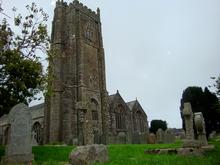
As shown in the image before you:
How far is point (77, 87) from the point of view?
122ft

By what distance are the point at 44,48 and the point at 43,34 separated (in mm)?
802

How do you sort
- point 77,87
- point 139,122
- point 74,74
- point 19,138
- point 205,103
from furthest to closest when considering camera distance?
point 139,122 < point 74,74 < point 77,87 < point 205,103 < point 19,138

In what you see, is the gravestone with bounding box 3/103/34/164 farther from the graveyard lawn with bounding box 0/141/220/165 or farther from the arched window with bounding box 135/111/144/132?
the arched window with bounding box 135/111/144/132

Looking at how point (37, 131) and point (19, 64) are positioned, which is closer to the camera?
point (19, 64)

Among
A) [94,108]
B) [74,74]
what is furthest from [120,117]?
[74,74]

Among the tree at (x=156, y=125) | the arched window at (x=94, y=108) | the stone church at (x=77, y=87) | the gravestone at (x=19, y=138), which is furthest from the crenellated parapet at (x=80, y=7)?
the gravestone at (x=19, y=138)

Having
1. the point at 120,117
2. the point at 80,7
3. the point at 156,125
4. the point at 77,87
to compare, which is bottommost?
the point at 156,125

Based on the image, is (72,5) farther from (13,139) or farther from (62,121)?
(13,139)

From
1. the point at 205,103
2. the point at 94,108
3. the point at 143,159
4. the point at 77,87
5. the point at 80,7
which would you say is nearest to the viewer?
the point at 143,159

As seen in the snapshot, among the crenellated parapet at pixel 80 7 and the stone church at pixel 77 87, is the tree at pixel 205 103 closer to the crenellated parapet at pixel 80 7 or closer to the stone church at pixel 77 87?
the stone church at pixel 77 87

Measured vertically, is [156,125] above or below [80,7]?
below

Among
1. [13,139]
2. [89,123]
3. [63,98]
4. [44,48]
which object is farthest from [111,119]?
[13,139]

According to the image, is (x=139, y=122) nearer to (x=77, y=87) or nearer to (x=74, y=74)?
(x=77, y=87)

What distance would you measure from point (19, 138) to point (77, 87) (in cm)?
2724
